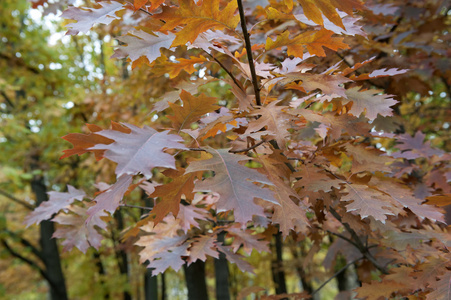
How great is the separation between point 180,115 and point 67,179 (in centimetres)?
754

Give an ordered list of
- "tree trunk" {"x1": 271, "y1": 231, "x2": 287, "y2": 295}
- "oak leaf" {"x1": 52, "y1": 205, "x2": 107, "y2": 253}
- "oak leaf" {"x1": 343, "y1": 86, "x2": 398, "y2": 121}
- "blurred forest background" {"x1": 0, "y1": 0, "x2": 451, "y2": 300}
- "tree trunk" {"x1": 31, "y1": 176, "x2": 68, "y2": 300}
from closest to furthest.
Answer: "oak leaf" {"x1": 343, "y1": 86, "x2": 398, "y2": 121} < "oak leaf" {"x1": 52, "y1": 205, "x2": 107, "y2": 253} < "blurred forest background" {"x1": 0, "y1": 0, "x2": 451, "y2": 300} < "tree trunk" {"x1": 271, "y1": 231, "x2": 287, "y2": 295} < "tree trunk" {"x1": 31, "y1": 176, "x2": 68, "y2": 300}

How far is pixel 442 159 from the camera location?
2367mm

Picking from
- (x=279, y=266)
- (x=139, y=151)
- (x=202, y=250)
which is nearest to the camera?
(x=139, y=151)

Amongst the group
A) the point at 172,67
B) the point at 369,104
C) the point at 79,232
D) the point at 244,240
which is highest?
the point at 172,67

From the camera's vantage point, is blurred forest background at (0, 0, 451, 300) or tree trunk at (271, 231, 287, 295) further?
tree trunk at (271, 231, 287, 295)

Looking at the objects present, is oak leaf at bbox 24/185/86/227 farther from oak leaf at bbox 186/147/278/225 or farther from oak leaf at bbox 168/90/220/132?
oak leaf at bbox 186/147/278/225

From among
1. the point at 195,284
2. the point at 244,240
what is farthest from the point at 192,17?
the point at 195,284

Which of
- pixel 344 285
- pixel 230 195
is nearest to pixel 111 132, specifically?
pixel 230 195

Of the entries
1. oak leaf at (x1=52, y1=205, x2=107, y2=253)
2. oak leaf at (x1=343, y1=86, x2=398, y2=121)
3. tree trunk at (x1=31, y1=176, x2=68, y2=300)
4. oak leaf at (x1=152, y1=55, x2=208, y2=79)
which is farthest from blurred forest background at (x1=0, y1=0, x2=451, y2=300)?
oak leaf at (x1=52, y1=205, x2=107, y2=253)

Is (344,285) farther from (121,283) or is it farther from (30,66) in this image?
(30,66)

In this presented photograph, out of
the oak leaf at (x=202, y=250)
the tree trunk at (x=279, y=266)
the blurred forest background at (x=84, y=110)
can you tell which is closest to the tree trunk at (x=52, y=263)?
the blurred forest background at (x=84, y=110)

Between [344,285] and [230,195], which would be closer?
[230,195]

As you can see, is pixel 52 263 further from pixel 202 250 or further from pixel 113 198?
→ pixel 113 198

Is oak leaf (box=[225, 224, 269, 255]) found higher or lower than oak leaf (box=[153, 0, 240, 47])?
lower
